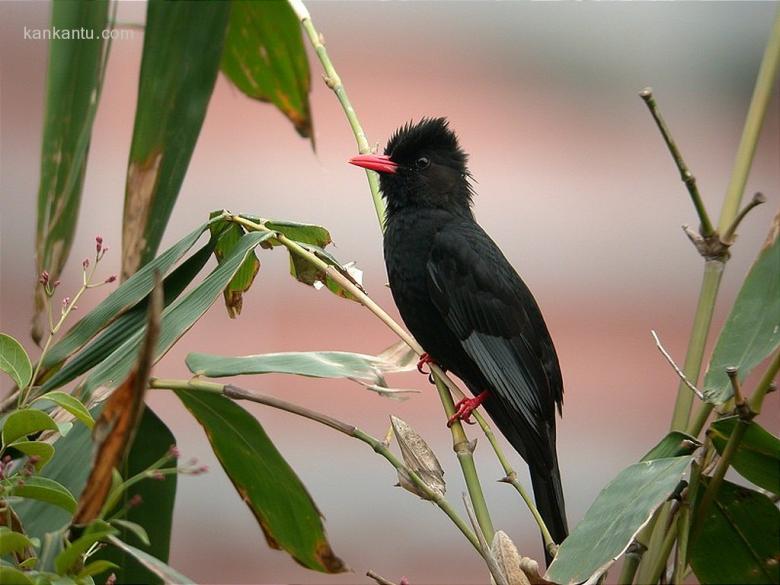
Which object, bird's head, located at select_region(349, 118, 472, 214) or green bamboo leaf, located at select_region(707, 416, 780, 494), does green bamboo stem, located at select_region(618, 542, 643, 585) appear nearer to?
green bamboo leaf, located at select_region(707, 416, 780, 494)

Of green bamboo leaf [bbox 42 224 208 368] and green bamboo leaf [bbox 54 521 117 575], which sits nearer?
green bamboo leaf [bbox 54 521 117 575]

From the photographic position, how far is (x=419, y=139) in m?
3.21

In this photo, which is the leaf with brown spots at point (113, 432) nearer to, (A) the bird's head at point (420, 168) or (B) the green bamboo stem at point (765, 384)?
(B) the green bamboo stem at point (765, 384)

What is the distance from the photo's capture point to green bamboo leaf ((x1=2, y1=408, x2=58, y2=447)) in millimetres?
1307

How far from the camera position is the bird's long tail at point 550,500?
8.10 feet

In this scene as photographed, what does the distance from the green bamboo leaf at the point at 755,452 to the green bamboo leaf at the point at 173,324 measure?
79 centimetres

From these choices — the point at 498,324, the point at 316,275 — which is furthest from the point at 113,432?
the point at 498,324

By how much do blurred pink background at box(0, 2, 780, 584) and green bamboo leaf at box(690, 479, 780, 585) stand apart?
344cm

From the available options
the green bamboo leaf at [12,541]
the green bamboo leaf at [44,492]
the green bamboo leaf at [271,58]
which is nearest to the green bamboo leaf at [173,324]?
the green bamboo leaf at [44,492]

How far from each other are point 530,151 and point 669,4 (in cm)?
127

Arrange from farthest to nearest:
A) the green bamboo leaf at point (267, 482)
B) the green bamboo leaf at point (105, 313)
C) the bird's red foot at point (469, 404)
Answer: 1. the bird's red foot at point (469, 404)
2. the green bamboo leaf at point (267, 482)
3. the green bamboo leaf at point (105, 313)

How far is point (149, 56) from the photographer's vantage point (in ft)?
4.70

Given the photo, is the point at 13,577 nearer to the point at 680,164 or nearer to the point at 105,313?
the point at 105,313

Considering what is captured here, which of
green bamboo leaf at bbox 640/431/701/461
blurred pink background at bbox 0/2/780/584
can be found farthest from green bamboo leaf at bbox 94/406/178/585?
blurred pink background at bbox 0/2/780/584
